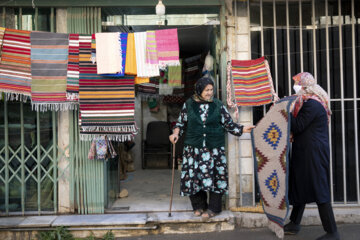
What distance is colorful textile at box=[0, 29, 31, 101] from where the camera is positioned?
14.4ft

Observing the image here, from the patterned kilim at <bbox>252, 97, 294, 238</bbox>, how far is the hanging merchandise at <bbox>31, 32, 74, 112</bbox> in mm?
2463

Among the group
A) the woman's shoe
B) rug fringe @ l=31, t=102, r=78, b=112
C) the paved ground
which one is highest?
rug fringe @ l=31, t=102, r=78, b=112

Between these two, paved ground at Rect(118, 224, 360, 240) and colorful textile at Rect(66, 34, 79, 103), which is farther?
colorful textile at Rect(66, 34, 79, 103)

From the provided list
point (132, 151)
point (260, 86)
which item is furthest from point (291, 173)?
point (132, 151)

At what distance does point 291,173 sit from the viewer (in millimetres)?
4098

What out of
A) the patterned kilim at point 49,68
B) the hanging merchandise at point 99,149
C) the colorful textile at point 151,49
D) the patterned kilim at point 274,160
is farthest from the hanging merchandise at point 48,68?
the patterned kilim at point 274,160

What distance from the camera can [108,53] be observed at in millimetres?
4371

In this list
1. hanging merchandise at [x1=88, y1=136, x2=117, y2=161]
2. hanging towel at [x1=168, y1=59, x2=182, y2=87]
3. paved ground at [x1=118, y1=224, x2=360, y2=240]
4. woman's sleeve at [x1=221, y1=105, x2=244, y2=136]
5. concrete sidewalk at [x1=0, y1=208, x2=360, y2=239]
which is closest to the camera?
paved ground at [x1=118, y1=224, x2=360, y2=240]

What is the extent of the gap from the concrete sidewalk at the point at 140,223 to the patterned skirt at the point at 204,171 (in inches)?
14.8

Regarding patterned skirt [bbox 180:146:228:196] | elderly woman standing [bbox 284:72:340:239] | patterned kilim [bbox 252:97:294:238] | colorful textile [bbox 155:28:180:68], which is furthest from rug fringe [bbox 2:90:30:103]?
elderly woman standing [bbox 284:72:340:239]

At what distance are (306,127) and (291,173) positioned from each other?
0.57m

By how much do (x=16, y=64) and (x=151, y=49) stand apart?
1.66m

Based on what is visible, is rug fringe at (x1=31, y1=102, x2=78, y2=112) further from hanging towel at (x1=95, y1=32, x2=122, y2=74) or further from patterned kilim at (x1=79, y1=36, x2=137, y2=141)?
hanging towel at (x1=95, y1=32, x2=122, y2=74)

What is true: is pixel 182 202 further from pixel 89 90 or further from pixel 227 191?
pixel 89 90
